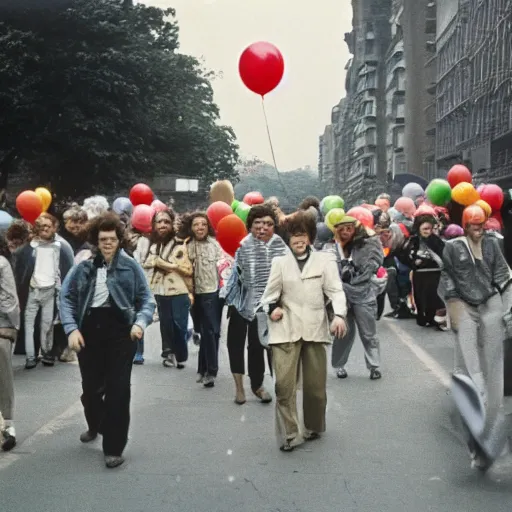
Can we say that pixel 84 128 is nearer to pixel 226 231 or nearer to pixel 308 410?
pixel 226 231

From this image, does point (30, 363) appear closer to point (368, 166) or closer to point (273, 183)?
point (273, 183)

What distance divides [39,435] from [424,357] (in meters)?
5.34

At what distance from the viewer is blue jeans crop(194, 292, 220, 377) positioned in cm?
959

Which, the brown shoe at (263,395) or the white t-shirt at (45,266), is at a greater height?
the white t-shirt at (45,266)

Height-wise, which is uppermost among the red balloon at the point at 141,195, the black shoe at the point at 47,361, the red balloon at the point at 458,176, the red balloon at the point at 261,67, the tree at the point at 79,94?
the tree at the point at 79,94

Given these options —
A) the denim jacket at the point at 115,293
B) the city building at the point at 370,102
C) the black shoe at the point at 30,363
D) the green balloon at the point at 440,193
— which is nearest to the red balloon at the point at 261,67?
the black shoe at the point at 30,363

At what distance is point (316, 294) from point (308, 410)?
81 cm

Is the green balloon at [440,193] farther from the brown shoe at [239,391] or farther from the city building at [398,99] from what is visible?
the city building at [398,99]

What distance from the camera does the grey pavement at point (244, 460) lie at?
211 inches

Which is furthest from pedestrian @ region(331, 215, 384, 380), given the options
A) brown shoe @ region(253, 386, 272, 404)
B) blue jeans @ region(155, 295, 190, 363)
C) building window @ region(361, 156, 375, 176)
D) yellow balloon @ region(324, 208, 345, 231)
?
building window @ region(361, 156, 375, 176)

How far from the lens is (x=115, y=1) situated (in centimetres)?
3584

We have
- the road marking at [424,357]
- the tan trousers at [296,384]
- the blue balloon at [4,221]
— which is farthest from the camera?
the blue balloon at [4,221]

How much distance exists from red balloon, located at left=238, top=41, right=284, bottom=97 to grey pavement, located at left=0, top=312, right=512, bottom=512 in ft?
10.9

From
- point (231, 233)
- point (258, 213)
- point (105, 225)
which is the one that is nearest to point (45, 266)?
point (231, 233)
